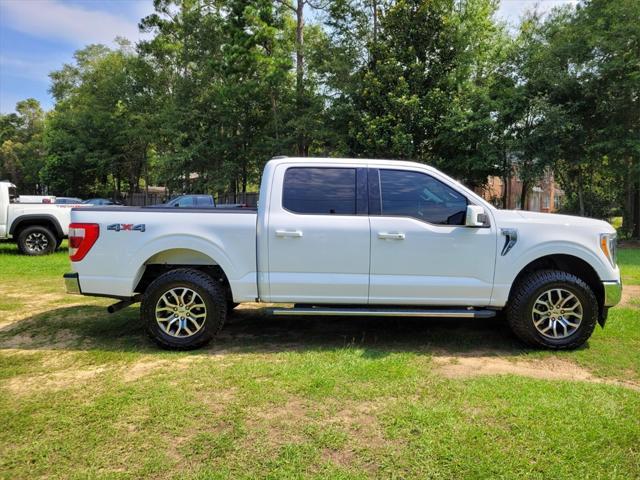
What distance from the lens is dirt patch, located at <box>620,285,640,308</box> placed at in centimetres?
659

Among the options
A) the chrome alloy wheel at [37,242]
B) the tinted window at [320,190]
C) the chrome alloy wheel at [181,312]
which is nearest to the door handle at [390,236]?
the tinted window at [320,190]

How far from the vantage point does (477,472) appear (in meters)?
2.63

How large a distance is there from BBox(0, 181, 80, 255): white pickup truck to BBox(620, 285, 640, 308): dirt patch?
39.4ft

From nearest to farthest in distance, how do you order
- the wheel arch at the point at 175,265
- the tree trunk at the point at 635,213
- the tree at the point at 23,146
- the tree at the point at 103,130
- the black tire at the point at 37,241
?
1. the wheel arch at the point at 175,265
2. the black tire at the point at 37,241
3. the tree trunk at the point at 635,213
4. the tree at the point at 103,130
5. the tree at the point at 23,146

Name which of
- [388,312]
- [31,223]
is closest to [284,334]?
[388,312]

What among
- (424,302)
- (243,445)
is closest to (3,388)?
(243,445)

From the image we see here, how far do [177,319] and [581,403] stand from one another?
11.7 ft

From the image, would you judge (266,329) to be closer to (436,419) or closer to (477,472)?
(436,419)

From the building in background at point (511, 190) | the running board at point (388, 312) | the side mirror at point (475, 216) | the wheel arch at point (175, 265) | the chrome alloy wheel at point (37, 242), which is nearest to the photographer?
the side mirror at point (475, 216)

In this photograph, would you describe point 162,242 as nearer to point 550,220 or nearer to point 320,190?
point 320,190

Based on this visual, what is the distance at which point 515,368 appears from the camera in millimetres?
4219

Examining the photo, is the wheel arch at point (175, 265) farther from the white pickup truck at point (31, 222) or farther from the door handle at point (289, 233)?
the white pickup truck at point (31, 222)

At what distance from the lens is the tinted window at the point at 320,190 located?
4621mm

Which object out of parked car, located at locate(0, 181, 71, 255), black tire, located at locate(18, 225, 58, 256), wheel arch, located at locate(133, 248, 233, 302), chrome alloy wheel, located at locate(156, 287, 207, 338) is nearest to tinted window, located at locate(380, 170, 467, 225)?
wheel arch, located at locate(133, 248, 233, 302)
